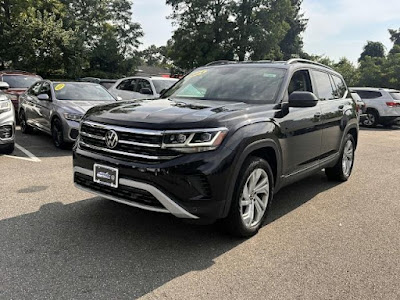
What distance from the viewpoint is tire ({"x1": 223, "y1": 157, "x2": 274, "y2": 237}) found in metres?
3.57

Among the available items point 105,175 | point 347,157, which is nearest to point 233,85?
point 105,175

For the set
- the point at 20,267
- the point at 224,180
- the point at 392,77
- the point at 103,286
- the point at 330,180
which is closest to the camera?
the point at 103,286

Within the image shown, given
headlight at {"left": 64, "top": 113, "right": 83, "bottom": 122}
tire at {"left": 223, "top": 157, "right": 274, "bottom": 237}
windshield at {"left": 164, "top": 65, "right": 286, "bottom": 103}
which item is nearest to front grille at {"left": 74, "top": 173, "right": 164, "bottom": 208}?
tire at {"left": 223, "top": 157, "right": 274, "bottom": 237}

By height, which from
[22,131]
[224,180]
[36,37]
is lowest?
[22,131]

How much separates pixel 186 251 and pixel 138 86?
29.5 feet

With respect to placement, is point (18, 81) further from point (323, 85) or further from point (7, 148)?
point (323, 85)

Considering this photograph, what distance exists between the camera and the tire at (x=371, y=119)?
16.4 m

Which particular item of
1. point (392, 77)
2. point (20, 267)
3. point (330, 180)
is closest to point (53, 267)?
point (20, 267)

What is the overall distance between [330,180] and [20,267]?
481 centimetres

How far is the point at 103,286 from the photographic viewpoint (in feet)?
9.46

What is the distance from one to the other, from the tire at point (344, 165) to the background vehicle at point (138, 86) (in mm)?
5807

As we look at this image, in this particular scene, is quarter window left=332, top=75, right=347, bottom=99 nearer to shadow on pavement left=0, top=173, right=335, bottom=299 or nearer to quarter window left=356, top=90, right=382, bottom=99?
shadow on pavement left=0, top=173, right=335, bottom=299

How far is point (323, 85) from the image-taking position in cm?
547

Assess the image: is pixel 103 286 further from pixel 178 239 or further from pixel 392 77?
pixel 392 77
